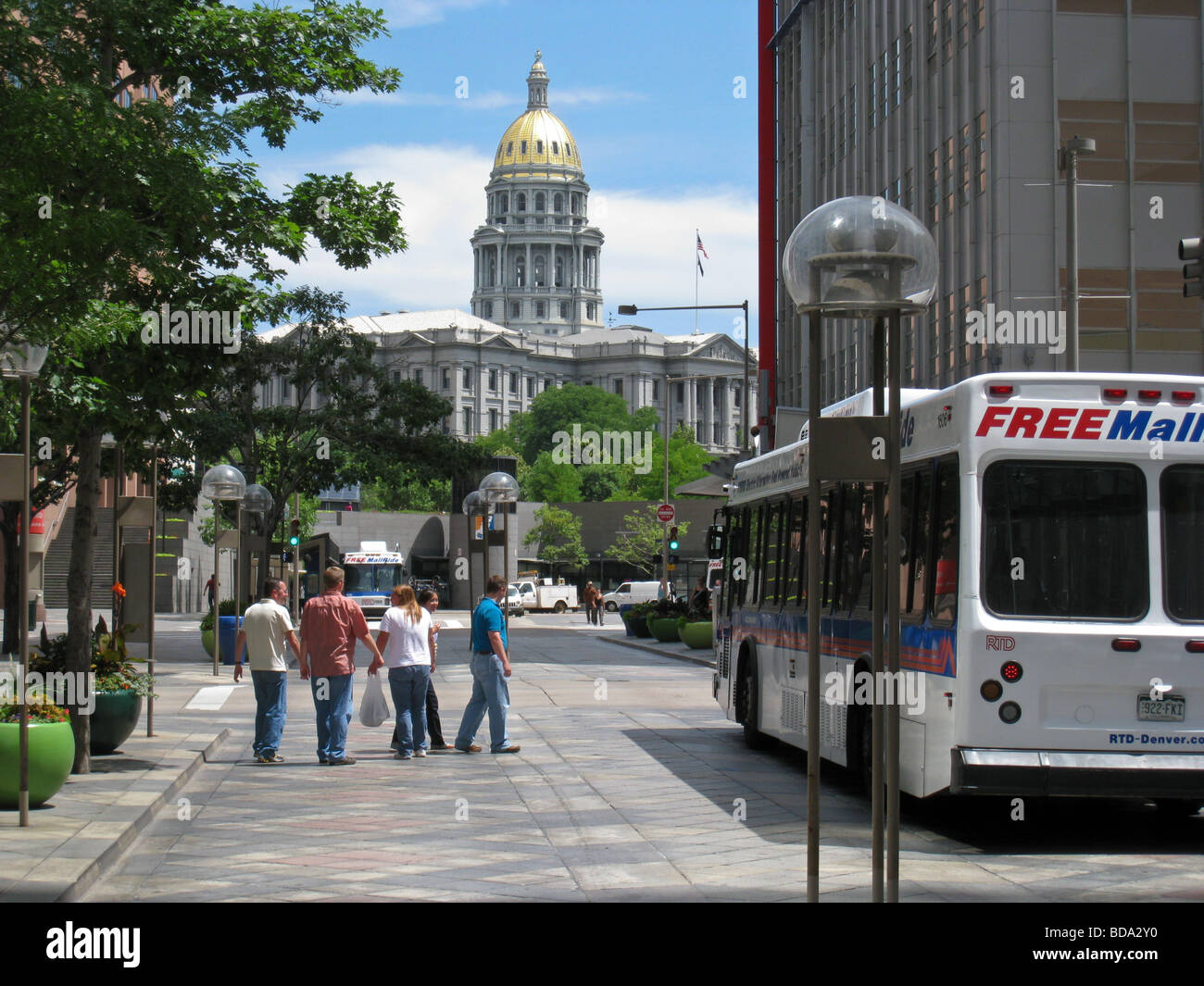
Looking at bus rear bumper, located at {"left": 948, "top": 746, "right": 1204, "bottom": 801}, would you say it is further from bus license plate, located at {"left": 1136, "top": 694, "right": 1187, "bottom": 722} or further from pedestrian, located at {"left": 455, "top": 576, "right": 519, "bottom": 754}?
pedestrian, located at {"left": 455, "top": 576, "right": 519, "bottom": 754}

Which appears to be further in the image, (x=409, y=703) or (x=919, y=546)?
(x=409, y=703)

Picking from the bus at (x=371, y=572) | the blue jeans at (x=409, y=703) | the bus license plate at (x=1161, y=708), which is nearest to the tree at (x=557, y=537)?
the bus at (x=371, y=572)

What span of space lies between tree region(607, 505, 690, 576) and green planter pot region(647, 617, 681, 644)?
56913 mm

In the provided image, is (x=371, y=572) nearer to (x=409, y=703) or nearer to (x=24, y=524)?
(x=409, y=703)

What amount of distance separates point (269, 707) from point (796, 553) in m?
5.13

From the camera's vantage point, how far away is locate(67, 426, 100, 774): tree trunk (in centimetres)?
1379

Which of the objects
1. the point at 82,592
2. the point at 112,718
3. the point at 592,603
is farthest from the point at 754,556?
the point at 592,603

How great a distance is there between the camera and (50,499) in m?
34.7

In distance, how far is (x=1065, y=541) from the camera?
407 inches

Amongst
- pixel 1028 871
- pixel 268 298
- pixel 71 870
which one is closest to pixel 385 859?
pixel 71 870

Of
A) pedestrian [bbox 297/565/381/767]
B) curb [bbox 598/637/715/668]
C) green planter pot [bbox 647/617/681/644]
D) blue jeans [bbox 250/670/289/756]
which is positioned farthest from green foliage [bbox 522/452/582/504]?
pedestrian [bbox 297/565/381/767]

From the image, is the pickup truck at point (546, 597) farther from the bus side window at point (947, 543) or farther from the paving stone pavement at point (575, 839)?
the bus side window at point (947, 543)

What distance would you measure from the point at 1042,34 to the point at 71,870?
33088mm

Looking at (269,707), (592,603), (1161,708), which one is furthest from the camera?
(592,603)
